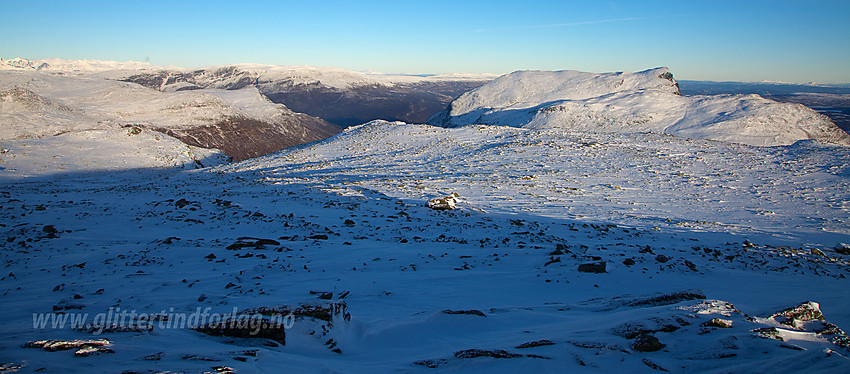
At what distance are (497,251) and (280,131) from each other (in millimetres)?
127961

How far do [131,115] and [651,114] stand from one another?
11419 cm

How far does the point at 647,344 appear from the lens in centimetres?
464

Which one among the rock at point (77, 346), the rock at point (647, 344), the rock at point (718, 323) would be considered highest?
the rock at point (77, 346)

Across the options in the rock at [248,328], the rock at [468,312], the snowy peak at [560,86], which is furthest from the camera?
the snowy peak at [560,86]

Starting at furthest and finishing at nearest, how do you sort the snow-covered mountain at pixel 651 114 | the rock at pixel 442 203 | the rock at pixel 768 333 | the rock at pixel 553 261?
the snow-covered mountain at pixel 651 114 → the rock at pixel 442 203 → the rock at pixel 553 261 → the rock at pixel 768 333

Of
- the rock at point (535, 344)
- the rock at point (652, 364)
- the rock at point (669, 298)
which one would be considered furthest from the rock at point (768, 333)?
the rock at point (535, 344)

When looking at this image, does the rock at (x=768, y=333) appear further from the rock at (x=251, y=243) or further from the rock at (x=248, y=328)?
the rock at (x=251, y=243)

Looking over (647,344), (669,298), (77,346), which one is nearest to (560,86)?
(669,298)

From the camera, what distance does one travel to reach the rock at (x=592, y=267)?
9203 mm

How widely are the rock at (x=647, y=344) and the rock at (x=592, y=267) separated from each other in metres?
4.58

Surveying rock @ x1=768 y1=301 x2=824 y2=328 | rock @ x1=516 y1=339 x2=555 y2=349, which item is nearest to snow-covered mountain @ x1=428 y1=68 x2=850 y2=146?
rock @ x1=768 y1=301 x2=824 y2=328

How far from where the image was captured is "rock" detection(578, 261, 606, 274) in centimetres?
920

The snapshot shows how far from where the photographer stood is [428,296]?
7652 mm

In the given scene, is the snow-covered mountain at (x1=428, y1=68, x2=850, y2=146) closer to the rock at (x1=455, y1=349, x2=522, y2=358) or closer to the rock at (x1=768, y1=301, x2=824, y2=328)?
the rock at (x1=768, y1=301, x2=824, y2=328)
